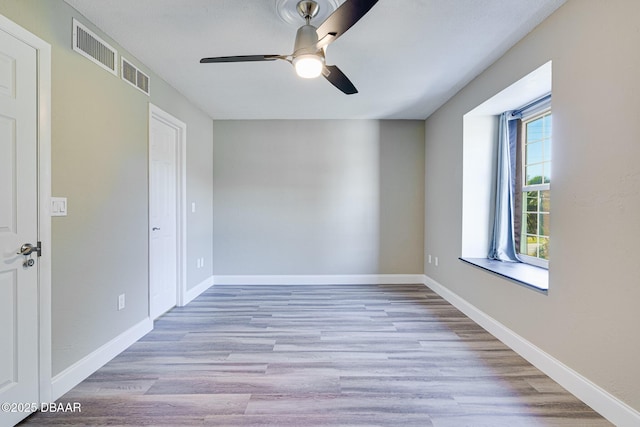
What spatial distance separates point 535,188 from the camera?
116 inches

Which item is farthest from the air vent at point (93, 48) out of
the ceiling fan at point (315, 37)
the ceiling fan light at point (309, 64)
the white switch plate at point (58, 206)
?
the ceiling fan light at point (309, 64)

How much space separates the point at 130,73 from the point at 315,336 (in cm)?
280

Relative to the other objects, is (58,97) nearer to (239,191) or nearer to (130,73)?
(130,73)

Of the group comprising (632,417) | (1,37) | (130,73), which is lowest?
(632,417)

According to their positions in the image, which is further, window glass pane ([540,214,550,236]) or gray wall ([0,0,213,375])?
window glass pane ([540,214,550,236])

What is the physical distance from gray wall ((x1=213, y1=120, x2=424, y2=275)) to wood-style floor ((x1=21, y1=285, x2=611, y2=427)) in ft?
4.68

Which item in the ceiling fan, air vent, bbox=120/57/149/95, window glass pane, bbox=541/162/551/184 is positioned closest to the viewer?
the ceiling fan

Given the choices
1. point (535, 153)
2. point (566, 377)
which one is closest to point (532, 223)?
point (535, 153)

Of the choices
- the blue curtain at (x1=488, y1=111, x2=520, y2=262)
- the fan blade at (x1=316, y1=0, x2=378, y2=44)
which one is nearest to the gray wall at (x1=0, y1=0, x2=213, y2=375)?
the fan blade at (x1=316, y1=0, x2=378, y2=44)

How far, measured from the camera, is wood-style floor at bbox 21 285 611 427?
1.74 meters

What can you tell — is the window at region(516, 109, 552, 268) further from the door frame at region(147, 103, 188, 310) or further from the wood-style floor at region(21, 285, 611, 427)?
the door frame at region(147, 103, 188, 310)

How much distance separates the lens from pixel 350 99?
3725 mm

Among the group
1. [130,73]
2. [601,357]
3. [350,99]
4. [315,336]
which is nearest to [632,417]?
[601,357]

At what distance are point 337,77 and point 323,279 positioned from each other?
3.15 m
